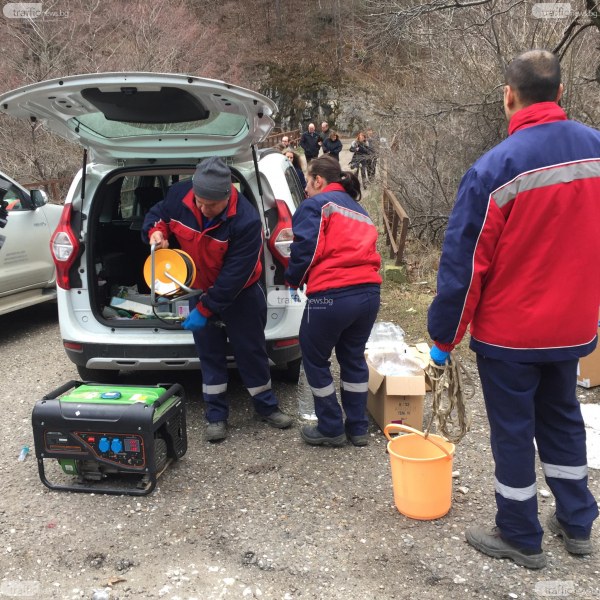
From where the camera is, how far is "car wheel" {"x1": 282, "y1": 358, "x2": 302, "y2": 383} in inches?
177

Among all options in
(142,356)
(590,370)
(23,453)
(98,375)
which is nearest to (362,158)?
(590,370)

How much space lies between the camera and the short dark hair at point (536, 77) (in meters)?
2.37

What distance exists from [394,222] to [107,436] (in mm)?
5890

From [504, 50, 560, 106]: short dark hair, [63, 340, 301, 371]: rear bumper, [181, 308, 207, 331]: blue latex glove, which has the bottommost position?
[63, 340, 301, 371]: rear bumper

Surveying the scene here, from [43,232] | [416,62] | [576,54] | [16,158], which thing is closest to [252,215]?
[43,232]

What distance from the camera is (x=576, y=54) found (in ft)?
25.1

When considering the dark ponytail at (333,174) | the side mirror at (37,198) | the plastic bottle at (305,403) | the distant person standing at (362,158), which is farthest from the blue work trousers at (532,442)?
the distant person standing at (362,158)

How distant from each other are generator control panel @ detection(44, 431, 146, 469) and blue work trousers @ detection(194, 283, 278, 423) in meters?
0.77

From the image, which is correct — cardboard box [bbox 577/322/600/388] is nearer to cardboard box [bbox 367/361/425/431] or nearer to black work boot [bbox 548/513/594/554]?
cardboard box [bbox 367/361/425/431]

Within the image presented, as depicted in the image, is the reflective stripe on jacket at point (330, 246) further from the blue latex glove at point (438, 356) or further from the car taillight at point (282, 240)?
the blue latex glove at point (438, 356)

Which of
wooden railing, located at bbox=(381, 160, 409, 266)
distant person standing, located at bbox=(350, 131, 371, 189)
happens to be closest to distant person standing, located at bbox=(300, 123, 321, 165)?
distant person standing, located at bbox=(350, 131, 371, 189)

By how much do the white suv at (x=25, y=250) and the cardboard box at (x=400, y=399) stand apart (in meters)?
3.79

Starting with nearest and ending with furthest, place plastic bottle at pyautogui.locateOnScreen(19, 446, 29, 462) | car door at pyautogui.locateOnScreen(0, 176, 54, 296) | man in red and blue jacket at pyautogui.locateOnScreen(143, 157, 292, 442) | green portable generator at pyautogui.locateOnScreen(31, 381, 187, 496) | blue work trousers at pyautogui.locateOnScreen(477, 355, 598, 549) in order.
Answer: blue work trousers at pyautogui.locateOnScreen(477, 355, 598, 549) → green portable generator at pyautogui.locateOnScreen(31, 381, 187, 496) → man in red and blue jacket at pyautogui.locateOnScreen(143, 157, 292, 442) → plastic bottle at pyautogui.locateOnScreen(19, 446, 29, 462) → car door at pyautogui.locateOnScreen(0, 176, 54, 296)

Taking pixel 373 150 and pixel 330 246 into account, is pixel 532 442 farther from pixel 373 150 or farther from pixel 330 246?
pixel 373 150
